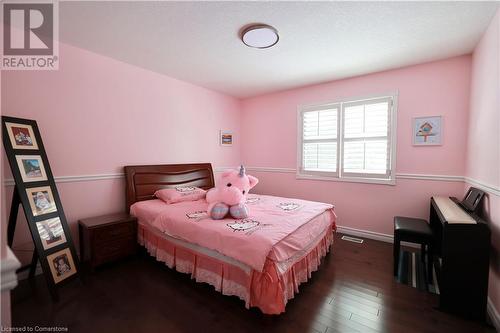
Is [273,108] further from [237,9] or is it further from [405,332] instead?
[405,332]

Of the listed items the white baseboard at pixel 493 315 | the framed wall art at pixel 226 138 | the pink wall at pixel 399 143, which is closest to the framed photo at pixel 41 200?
the framed wall art at pixel 226 138

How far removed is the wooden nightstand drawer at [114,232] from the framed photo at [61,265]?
0.26 m

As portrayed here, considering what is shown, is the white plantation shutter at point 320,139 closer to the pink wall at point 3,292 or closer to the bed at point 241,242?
the bed at point 241,242

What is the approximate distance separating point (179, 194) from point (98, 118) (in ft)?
4.50

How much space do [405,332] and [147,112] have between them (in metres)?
3.68

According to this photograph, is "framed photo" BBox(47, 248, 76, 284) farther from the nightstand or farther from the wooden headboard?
the wooden headboard

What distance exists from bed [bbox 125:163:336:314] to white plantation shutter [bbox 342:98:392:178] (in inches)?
42.0

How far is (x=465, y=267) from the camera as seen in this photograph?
1779 mm

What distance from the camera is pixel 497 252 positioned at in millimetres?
1778

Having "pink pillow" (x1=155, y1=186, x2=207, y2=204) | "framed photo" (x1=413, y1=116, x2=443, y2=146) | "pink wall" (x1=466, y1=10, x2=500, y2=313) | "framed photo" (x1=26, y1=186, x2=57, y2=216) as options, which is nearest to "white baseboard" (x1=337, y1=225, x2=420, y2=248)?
"pink wall" (x1=466, y1=10, x2=500, y2=313)

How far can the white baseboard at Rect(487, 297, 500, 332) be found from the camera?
5.49ft

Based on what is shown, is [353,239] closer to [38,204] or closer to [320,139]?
[320,139]

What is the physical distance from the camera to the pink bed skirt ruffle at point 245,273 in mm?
1638

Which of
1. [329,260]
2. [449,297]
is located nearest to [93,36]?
[329,260]
